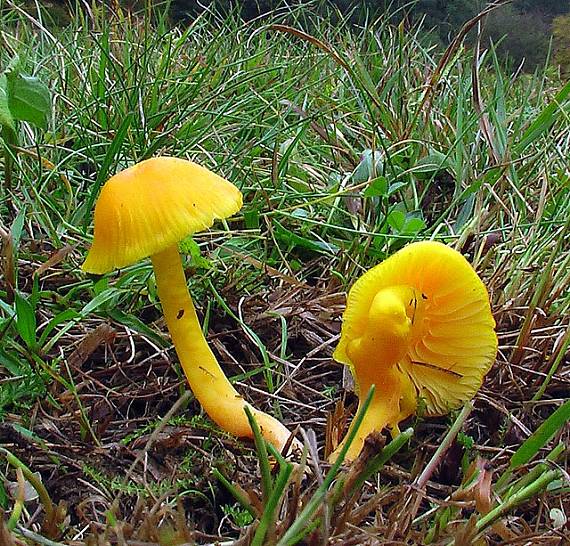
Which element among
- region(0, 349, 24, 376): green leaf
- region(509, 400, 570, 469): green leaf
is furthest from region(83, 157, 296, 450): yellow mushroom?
region(509, 400, 570, 469): green leaf

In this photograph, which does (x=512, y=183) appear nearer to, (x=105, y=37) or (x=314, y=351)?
Answer: (x=314, y=351)

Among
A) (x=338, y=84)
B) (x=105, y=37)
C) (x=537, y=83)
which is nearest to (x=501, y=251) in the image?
(x=105, y=37)

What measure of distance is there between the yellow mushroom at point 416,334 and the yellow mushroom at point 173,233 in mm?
174

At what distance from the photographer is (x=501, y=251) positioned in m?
1.53

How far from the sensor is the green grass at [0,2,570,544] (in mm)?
968

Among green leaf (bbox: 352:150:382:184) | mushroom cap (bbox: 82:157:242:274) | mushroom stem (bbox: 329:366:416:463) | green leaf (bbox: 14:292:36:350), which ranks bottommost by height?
green leaf (bbox: 14:292:36:350)

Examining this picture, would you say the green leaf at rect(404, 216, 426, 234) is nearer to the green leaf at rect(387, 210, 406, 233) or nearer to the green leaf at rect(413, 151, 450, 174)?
the green leaf at rect(387, 210, 406, 233)

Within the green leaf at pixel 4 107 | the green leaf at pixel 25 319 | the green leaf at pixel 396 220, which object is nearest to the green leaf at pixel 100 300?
the green leaf at pixel 25 319

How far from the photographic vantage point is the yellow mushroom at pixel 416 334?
102 centimetres

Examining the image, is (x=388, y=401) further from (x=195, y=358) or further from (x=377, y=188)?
(x=377, y=188)

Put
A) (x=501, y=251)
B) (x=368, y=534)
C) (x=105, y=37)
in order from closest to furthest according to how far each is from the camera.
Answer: (x=368, y=534)
(x=501, y=251)
(x=105, y=37)

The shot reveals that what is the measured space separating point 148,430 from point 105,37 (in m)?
1.37

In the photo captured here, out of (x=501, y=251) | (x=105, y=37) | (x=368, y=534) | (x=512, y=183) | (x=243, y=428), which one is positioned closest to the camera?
(x=368, y=534)

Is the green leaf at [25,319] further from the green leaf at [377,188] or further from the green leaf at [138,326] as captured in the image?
the green leaf at [377,188]
